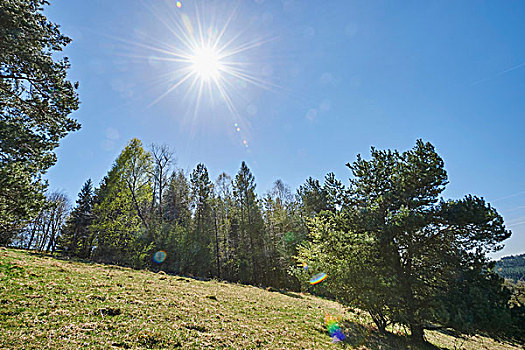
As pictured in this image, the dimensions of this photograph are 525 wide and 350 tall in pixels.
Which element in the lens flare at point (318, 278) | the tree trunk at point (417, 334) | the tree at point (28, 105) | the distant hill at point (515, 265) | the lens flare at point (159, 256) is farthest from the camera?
the distant hill at point (515, 265)

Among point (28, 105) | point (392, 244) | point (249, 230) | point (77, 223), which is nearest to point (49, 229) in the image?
point (77, 223)

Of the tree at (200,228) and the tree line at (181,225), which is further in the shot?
the tree at (200,228)

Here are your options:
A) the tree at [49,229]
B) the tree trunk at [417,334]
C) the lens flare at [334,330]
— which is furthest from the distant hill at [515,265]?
the tree at [49,229]

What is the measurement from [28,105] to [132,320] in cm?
877

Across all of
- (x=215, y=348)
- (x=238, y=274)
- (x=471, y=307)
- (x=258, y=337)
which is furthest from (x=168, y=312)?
(x=238, y=274)

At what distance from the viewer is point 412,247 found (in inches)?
409

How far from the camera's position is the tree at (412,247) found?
30.5ft

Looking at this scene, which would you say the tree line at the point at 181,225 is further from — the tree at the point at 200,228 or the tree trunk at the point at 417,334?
the tree trunk at the point at 417,334

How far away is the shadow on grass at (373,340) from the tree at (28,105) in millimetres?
13753

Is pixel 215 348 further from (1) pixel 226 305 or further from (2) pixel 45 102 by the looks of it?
(2) pixel 45 102

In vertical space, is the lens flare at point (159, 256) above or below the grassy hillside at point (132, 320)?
above

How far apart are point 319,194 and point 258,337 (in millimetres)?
25074

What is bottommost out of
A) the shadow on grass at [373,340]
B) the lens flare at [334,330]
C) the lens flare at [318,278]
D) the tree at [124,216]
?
the shadow on grass at [373,340]

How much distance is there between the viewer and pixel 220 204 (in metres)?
33.1
